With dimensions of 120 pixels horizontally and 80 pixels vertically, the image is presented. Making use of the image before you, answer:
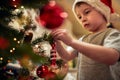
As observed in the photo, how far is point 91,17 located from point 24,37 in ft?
1.35

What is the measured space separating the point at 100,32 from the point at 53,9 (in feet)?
1.31

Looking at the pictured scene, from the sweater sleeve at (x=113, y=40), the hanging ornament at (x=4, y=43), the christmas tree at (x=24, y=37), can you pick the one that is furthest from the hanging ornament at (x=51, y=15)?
the sweater sleeve at (x=113, y=40)

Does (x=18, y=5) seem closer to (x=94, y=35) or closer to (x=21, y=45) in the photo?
(x=21, y=45)

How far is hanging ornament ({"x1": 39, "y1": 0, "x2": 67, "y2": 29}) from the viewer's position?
0.70 metres

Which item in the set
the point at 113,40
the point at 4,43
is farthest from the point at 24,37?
the point at 113,40

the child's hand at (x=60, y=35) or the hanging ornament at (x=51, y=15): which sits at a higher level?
the hanging ornament at (x=51, y=15)

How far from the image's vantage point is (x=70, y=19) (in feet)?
6.35

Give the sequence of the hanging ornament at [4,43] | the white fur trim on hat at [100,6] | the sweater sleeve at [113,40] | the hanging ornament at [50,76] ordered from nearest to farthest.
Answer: the hanging ornament at [4,43] < the hanging ornament at [50,76] < the sweater sleeve at [113,40] < the white fur trim on hat at [100,6]

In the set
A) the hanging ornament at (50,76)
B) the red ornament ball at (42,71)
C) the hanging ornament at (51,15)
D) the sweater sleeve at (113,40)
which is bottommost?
the hanging ornament at (50,76)

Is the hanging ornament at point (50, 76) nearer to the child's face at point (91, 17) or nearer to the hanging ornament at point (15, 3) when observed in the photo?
the hanging ornament at point (15, 3)

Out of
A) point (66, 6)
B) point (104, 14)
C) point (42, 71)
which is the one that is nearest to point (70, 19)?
point (66, 6)

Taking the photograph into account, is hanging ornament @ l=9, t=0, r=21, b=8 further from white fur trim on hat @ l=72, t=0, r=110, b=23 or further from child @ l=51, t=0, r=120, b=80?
white fur trim on hat @ l=72, t=0, r=110, b=23

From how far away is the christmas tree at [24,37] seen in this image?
0.68 m

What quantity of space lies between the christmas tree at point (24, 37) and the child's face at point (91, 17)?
33 centimetres
